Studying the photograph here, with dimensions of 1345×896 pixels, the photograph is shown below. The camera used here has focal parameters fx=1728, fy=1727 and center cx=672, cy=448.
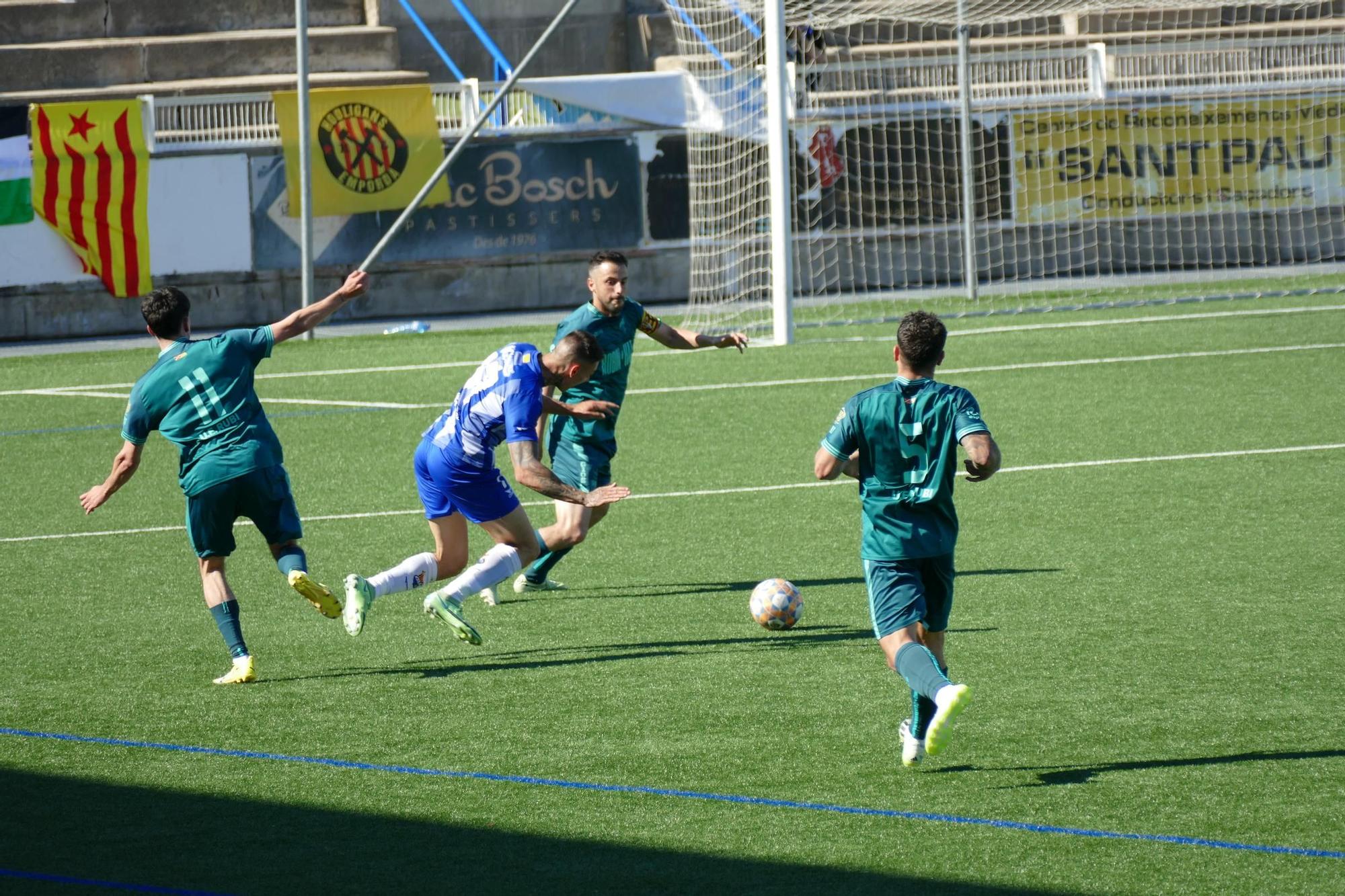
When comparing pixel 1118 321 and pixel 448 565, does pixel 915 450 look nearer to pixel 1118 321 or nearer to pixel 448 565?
pixel 448 565

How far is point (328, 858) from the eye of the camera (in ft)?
16.8

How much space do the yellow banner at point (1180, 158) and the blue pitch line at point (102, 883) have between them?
21.7 m

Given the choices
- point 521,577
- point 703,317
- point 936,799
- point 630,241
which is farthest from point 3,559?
point 630,241

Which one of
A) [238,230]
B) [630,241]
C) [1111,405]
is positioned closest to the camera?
[1111,405]

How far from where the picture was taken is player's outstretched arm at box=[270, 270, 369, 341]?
732 centimetres

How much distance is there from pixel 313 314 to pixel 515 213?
57.3 feet

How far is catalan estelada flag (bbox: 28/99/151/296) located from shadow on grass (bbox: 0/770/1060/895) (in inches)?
714

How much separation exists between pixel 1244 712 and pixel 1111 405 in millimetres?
8386

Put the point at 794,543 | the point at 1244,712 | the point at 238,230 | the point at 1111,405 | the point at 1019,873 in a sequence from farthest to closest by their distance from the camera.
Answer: the point at 238,230, the point at 1111,405, the point at 794,543, the point at 1244,712, the point at 1019,873

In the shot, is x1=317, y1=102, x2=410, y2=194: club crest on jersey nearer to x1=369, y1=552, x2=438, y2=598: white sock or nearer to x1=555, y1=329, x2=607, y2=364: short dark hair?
x1=369, y1=552, x2=438, y2=598: white sock

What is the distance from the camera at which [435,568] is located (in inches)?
314

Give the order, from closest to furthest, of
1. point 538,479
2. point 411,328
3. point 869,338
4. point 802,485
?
point 538,479 < point 802,485 < point 869,338 < point 411,328

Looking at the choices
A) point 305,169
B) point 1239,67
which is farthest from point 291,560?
point 1239,67

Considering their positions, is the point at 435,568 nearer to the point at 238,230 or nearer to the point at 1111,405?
the point at 1111,405
